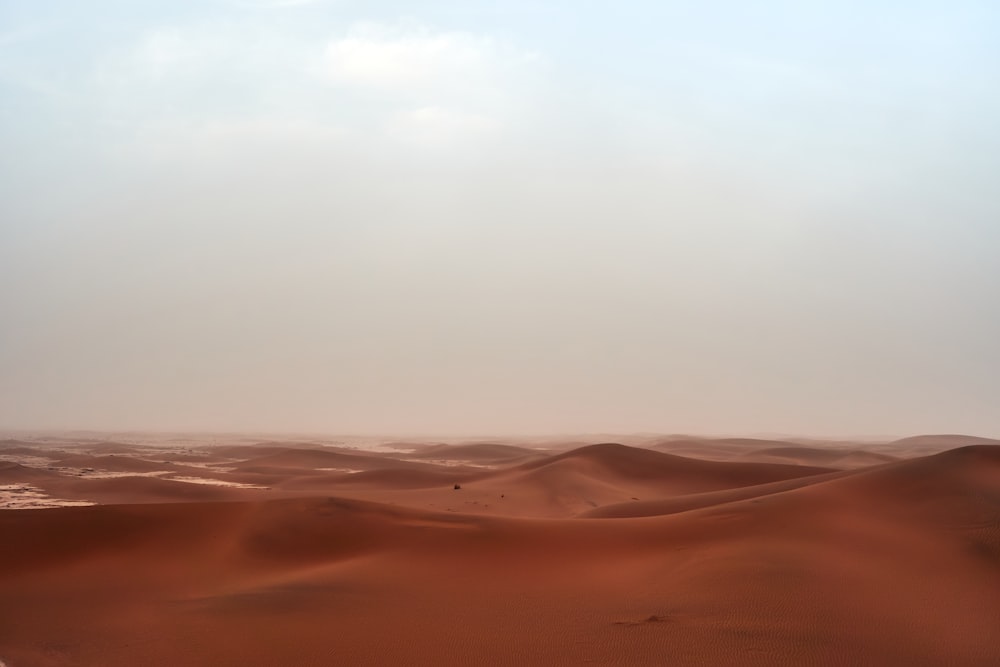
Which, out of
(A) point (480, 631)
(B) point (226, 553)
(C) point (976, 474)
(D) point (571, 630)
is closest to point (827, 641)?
(D) point (571, 630)

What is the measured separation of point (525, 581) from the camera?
7590 mm

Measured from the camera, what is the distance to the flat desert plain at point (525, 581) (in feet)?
18.3

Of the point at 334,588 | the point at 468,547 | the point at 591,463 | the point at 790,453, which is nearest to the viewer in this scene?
the point at 334,588

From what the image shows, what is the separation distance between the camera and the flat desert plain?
5570 millimetres

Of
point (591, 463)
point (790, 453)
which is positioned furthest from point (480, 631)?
point (790, 453)

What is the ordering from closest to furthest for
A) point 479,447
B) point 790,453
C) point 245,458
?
point 245,458 < point 790,453 < point 479,447

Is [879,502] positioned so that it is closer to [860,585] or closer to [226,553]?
[860,585]

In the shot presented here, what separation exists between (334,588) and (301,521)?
279 cm

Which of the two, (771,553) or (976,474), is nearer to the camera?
(771,553)

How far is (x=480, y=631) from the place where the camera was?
600cm

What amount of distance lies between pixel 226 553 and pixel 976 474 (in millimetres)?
9123

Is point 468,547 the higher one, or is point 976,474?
point 976,474

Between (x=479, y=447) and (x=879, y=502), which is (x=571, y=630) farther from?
(x=479, y=447)

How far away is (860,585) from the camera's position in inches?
263
